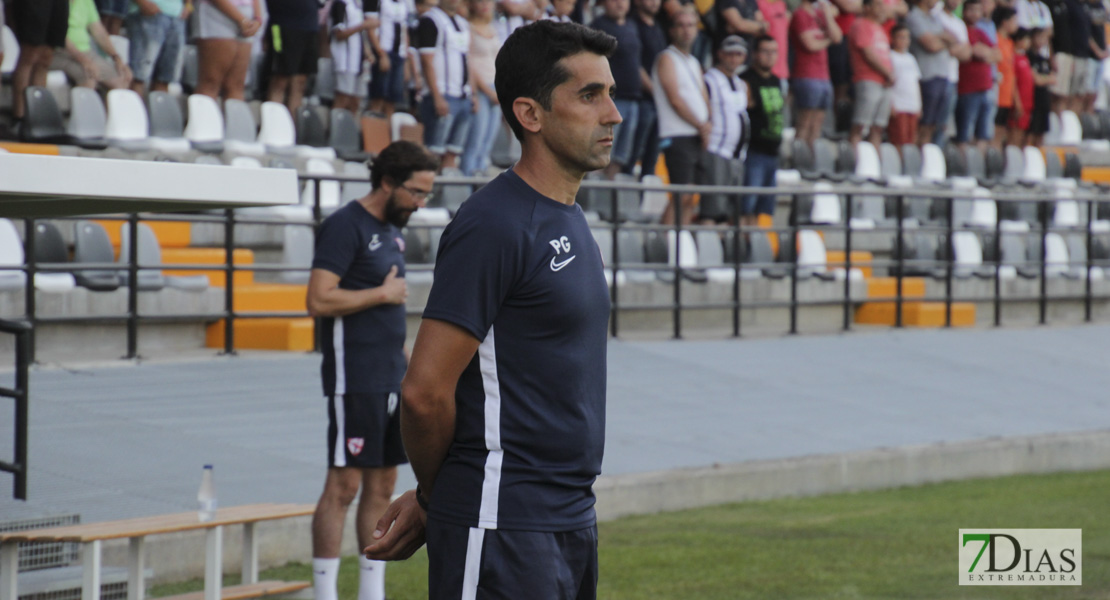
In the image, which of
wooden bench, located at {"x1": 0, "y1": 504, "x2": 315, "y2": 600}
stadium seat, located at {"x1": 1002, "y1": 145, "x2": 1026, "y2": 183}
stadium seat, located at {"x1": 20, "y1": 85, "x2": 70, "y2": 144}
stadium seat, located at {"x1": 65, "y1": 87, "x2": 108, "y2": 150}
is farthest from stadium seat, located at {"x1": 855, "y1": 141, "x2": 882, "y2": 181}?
wooden bench, located at {"x1": 0, "y1": 504, "x2": 315, "y2": 600}

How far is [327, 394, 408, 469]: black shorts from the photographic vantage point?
270 inches

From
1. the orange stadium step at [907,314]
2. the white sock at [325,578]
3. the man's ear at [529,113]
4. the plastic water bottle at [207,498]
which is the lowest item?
the white sock at [325,578]

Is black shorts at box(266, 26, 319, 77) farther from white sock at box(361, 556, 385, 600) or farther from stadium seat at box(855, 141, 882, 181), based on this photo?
white sock at box(361, 556, 385, 600)

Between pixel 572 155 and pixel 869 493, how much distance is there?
7.60 meters

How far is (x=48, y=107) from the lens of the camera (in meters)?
12.3

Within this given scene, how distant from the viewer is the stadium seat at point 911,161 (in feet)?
68.2

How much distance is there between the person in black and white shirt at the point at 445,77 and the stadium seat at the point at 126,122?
107 inches

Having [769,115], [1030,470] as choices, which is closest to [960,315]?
[769,115]

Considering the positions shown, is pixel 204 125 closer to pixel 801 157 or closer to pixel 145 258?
pixel 145 258

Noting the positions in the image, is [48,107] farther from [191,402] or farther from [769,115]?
[769,115]

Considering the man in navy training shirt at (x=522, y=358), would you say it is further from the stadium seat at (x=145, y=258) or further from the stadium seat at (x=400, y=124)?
the stadium seat at (x=400, y=124)

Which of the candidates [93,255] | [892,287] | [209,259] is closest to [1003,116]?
[892,287]

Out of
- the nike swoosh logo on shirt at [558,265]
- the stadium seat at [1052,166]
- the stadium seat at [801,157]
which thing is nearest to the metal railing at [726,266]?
the stadium seat at [801,157]

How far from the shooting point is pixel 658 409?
11.4m
